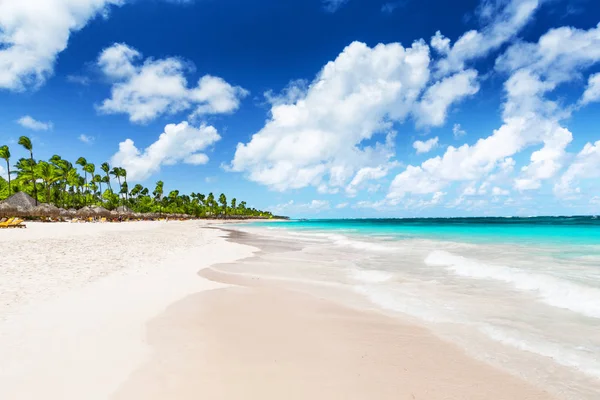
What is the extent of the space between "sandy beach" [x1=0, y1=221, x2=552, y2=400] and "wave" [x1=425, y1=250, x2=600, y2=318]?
5.78 meters

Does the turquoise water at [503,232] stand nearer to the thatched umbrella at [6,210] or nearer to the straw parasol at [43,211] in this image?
the straw parasol at [43,211]

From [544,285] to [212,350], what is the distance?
12147 millimetres

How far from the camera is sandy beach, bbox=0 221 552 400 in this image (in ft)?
14.6

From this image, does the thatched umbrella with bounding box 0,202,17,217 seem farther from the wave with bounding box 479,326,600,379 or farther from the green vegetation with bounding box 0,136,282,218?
the wave with bounding box 479,326,600,379

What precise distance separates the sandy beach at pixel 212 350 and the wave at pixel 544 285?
5781 mm

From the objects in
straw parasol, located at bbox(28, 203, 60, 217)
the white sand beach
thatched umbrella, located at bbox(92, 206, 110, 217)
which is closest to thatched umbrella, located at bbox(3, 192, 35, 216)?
straw parasol, located at bbox(28, 203, 60, 217)

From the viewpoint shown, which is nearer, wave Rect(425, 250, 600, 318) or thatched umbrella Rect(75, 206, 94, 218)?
wave Rect(425, 250, 600, 318)

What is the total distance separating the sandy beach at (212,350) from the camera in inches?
176

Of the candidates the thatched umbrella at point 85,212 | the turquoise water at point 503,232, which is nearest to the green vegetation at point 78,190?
the thatched umbrella at point 85,212

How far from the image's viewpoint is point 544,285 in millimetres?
11688

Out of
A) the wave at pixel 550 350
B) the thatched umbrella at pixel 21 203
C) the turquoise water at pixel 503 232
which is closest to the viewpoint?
the wave at pixel 550 350

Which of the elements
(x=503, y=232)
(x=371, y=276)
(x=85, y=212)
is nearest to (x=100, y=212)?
(x=85, y=212)

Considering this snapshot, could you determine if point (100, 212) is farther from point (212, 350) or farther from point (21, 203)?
point (212, 350)

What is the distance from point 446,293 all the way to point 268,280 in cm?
669
